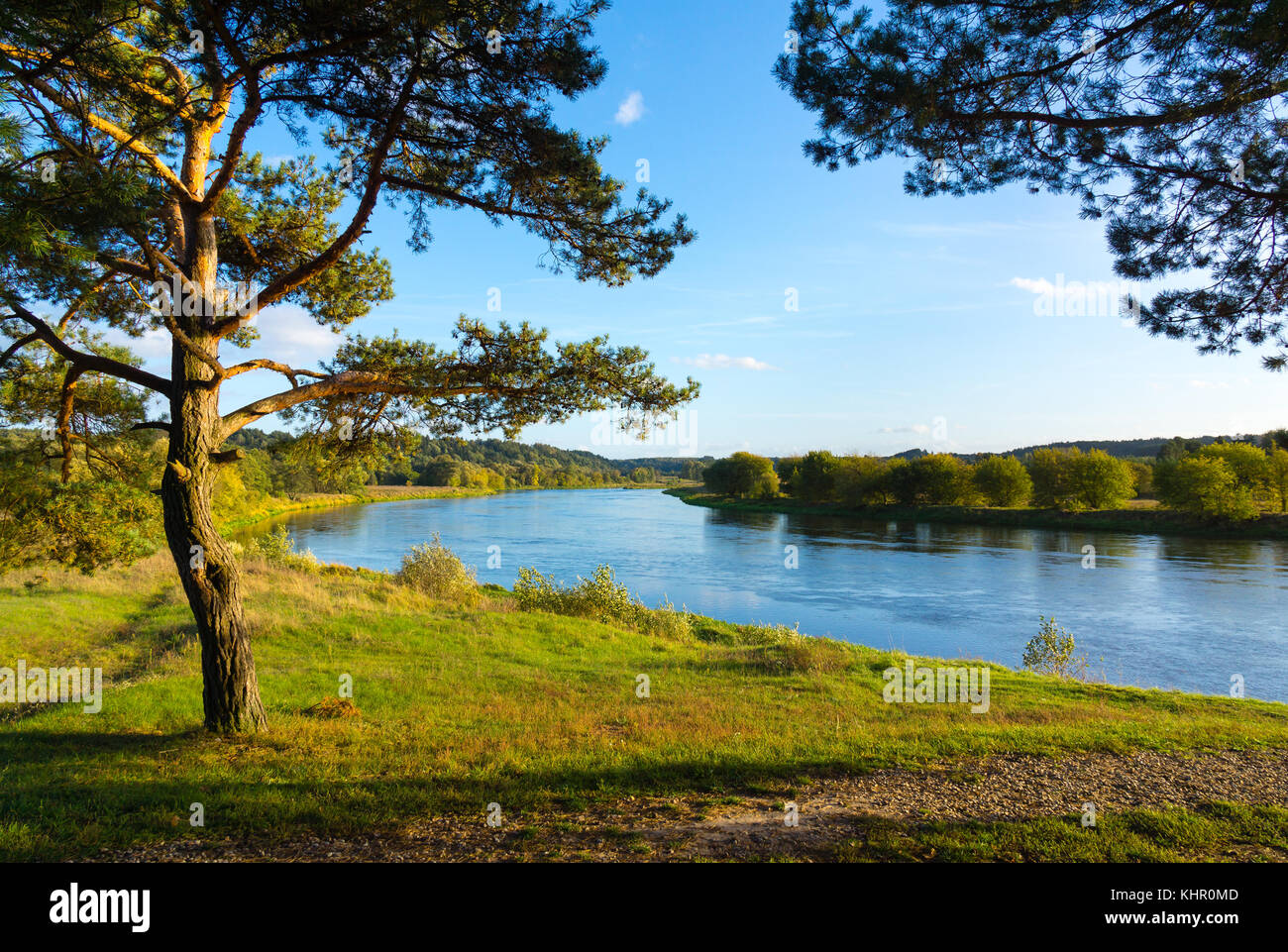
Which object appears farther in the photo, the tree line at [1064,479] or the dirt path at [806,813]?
the tree line at [1064,479]

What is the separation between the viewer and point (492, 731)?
6863 mm

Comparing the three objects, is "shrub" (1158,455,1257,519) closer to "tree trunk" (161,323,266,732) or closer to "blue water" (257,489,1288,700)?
"blue water" (257,489,1288,700)

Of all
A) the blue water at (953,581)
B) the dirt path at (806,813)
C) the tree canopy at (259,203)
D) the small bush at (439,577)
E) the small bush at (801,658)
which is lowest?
the blue water at (953,581)

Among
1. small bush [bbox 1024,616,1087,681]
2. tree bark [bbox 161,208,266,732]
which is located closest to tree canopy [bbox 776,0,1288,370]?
tree bark [bbox 161,208,266,732]

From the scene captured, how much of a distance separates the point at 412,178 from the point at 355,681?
6.99 meters

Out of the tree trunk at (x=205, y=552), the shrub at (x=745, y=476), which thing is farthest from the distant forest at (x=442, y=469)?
the shrub at (x=745, y=476)

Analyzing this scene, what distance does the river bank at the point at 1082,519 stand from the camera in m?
45.3

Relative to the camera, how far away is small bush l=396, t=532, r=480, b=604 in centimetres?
1889

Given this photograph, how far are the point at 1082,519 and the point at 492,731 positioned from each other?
61.7 metres

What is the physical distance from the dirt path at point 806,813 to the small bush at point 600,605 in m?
11.0

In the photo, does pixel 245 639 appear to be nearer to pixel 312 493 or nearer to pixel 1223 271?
pixel 1223 271

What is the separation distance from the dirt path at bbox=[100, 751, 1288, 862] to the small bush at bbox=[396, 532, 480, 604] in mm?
14734

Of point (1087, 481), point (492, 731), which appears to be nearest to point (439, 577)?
point (492, 731)

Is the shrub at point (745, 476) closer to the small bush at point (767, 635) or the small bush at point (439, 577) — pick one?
the small bush at point (439, 577)
